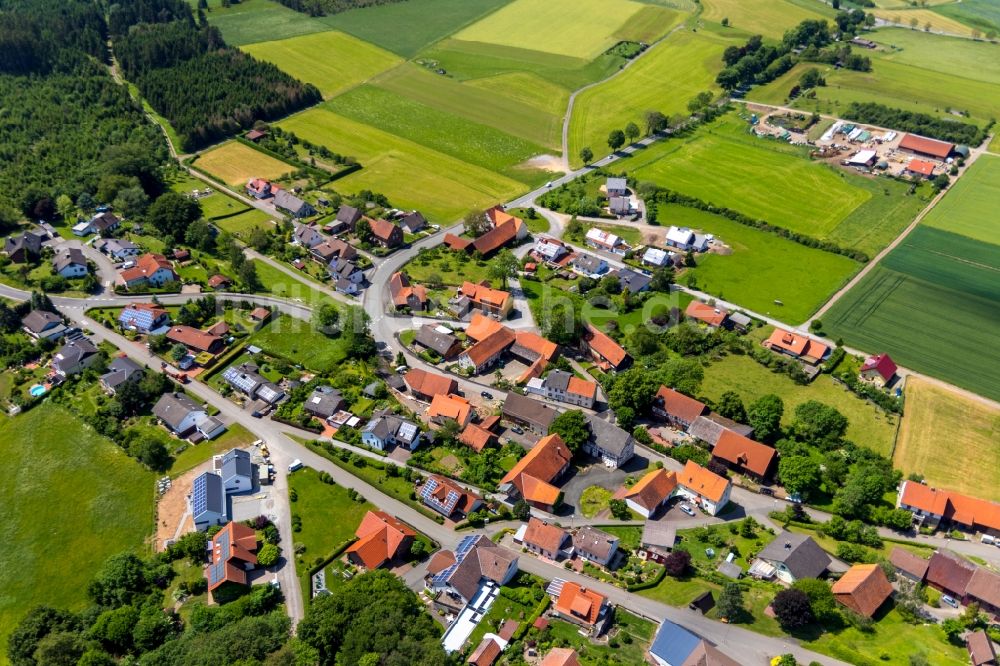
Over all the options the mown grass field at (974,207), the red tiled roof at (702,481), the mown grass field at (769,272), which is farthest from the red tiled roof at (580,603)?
the mown grass field at (974,207)

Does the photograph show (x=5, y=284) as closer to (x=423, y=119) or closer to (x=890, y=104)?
(x=423, y=119)

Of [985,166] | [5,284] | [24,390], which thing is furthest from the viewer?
[985,166]

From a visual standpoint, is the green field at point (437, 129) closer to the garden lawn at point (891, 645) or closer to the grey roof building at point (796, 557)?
the grey roof building at point (796, 557)

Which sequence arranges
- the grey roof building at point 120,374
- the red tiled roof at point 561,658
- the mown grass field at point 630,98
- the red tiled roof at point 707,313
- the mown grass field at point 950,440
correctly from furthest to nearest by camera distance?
the mown grass field at point 630,98 < the red tiled roof at point 707,313 < the grey roof building at point 120,374 < the mown grass field at point 950,440 < the red tiled roof at point 561,658

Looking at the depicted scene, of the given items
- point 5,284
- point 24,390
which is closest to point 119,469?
point 24,390

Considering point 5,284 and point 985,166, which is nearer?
point 5,284

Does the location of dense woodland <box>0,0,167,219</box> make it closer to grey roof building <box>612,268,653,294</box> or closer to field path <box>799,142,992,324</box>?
grey roof building <box>612,268,653,294</box>

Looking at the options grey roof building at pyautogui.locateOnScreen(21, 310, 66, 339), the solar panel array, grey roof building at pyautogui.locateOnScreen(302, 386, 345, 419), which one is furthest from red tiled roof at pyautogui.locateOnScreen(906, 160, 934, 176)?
grey roof building at pyautogui.locateOnScreen(21, 310, 66, 339)
